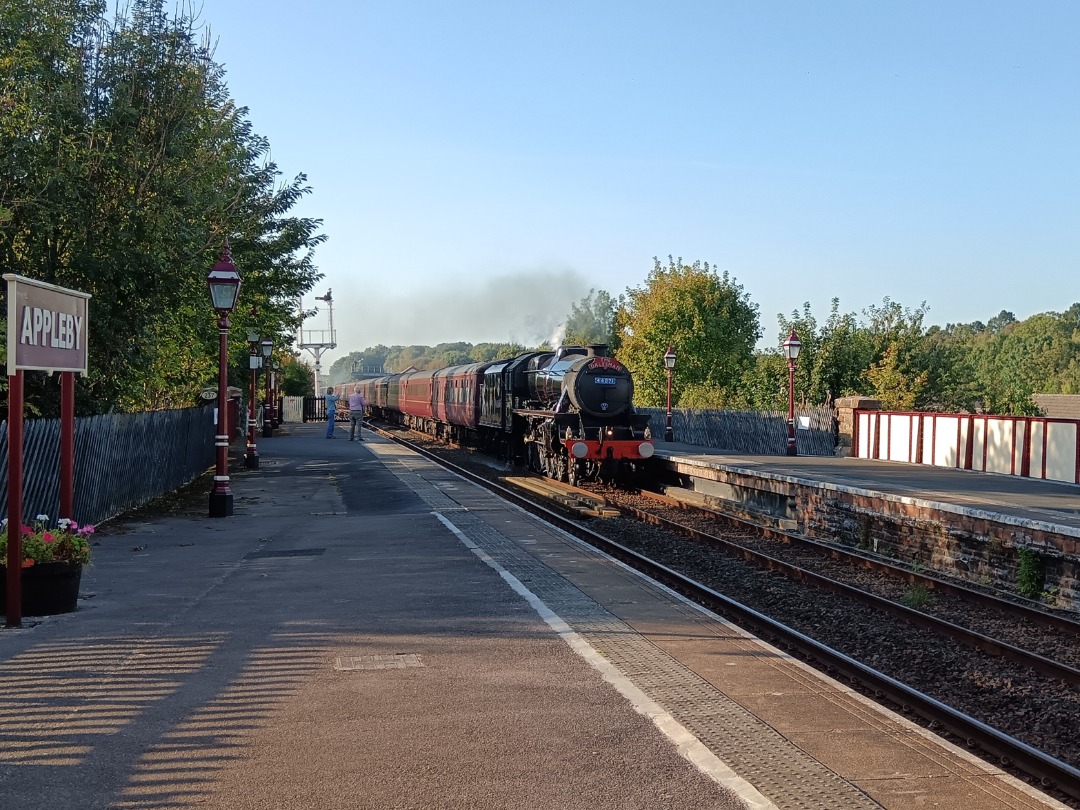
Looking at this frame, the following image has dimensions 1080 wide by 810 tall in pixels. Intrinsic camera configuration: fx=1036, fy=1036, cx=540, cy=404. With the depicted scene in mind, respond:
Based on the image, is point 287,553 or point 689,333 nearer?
point 287,553

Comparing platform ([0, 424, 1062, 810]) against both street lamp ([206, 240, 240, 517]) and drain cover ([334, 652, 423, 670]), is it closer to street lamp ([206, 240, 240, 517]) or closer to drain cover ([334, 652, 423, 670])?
drain cover ([334, 652, 423, 670])

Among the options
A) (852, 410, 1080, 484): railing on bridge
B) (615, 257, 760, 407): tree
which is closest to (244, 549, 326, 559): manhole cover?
(852, 410, 1080, 484): railing on bridge

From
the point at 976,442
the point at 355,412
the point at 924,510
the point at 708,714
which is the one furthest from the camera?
the point at 355,412

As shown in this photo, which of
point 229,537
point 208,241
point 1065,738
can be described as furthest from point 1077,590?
point 208,241

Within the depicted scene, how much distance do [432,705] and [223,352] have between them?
11548 millimetres

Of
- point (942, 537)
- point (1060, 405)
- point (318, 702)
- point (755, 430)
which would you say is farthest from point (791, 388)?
point (1060, 405)

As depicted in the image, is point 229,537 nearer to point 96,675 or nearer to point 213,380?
point 96,675

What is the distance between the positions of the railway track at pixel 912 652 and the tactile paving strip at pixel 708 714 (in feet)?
4.81

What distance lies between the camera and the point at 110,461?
1584cm

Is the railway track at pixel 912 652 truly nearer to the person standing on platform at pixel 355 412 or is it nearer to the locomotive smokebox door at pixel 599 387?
the locomotive smokebox door at pixel 599 387

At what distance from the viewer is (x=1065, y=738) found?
6711 mm

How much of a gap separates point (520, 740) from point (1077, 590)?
7.99 m

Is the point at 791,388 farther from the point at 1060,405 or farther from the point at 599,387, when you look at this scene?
the point at 1060,405

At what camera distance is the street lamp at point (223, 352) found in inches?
631
